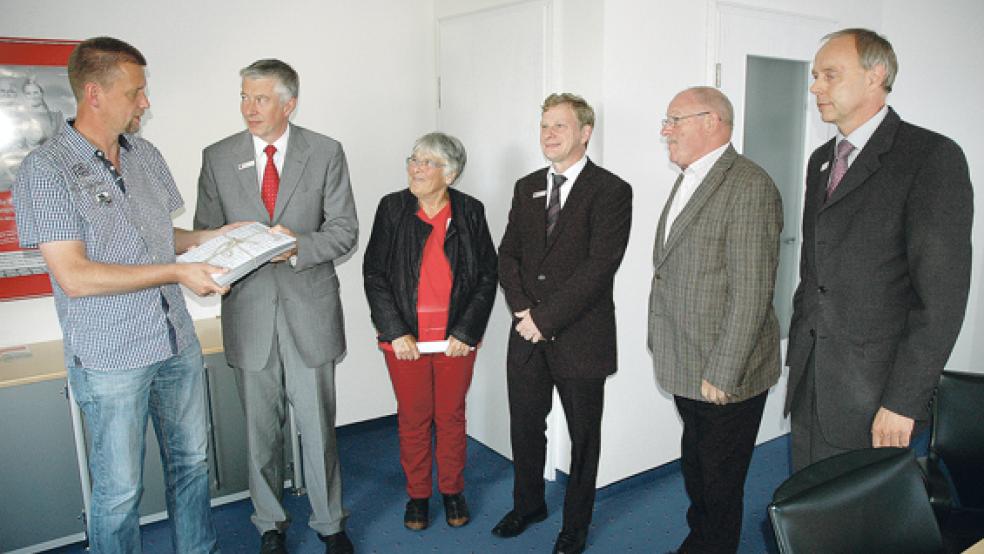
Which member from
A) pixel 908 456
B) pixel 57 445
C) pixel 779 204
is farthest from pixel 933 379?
pixel 57 445

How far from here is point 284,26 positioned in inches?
140

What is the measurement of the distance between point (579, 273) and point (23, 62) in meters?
2.57

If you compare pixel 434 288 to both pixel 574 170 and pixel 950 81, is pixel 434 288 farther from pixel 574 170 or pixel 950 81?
pixel 950 81

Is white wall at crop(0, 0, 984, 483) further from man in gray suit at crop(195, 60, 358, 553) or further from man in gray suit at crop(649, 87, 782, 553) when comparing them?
man in gray suit at crop(195, 60, 358, 553)

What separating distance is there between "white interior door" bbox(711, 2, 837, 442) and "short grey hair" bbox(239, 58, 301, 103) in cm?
202

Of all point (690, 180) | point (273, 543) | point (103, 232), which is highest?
point (690, 180)

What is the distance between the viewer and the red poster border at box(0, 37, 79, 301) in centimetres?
290

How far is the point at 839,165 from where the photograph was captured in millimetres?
1976

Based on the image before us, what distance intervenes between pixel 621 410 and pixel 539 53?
1769 mm

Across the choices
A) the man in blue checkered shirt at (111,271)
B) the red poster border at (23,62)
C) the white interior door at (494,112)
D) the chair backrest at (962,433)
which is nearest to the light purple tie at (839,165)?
the chair backrest at (962,433)

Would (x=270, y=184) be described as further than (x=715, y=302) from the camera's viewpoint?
Yes

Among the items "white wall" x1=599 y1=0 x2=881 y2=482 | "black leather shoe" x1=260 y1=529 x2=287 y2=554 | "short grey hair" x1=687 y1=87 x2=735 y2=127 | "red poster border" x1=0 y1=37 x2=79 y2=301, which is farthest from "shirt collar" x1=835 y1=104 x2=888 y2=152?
"red poster border" x1=0 y1=37 x2=79 y2=301

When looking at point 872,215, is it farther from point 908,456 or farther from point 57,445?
point 57,445

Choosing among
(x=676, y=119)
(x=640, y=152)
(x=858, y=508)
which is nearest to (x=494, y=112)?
(x=640, y=152)
